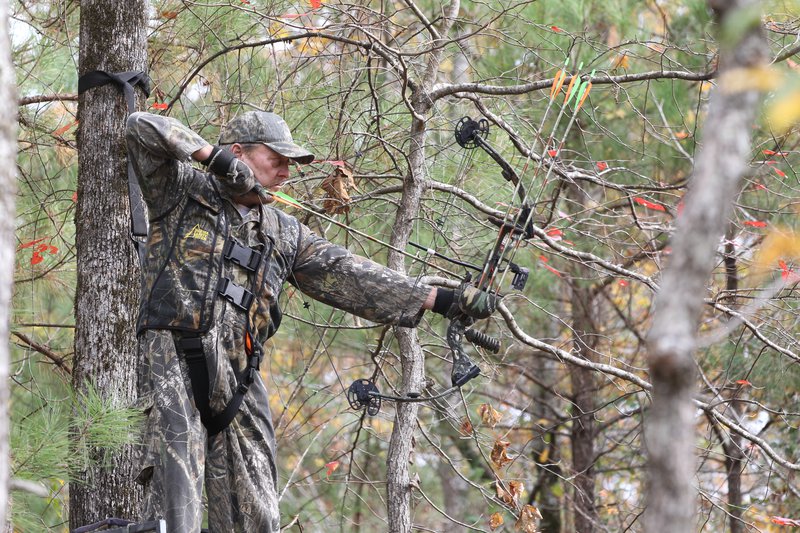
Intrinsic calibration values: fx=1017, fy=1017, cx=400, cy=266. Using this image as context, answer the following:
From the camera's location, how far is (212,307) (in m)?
3.30

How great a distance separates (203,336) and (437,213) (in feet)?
7.59

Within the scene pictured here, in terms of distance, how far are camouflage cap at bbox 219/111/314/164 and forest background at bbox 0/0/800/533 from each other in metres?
0.49

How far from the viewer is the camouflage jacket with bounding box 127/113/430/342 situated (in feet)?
10.8

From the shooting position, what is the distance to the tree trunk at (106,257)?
357 cm

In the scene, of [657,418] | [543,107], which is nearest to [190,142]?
[657,418]

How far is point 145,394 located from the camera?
3.28 m

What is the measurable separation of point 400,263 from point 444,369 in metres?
4.52

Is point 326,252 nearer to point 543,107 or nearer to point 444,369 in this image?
point 543,107

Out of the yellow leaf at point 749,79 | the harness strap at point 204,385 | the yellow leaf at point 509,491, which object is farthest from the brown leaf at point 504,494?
the yellow leaf at point 749,79

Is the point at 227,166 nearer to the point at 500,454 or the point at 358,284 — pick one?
the point at 358,284

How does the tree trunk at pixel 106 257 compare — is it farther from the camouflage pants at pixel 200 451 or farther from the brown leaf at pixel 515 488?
the brown leaf at pixel 515 488

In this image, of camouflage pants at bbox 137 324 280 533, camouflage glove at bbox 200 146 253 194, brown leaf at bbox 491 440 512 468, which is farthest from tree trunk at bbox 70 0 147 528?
brown leaf at bbox 491 440 512 468

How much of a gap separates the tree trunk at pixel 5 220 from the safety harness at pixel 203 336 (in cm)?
157

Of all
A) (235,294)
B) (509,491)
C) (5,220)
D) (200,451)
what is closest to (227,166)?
(235,294)
